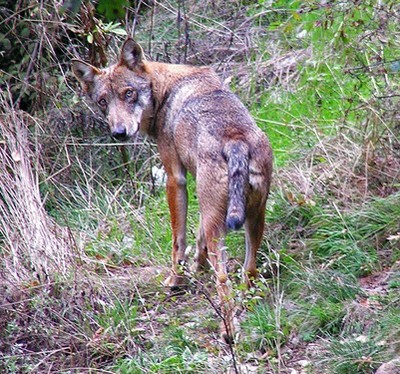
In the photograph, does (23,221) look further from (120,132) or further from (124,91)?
(124,91)

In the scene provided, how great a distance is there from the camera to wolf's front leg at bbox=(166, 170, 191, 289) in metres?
6.66

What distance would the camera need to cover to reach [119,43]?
988cm

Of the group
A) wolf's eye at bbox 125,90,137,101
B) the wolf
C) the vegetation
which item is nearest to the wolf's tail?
the wolf

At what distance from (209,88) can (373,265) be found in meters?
1.85

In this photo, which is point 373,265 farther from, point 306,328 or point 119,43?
point 119,43

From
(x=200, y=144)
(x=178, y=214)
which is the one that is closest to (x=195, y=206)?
(x=178, y=214)

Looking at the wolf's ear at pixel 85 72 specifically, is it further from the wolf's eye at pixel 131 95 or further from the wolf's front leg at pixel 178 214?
the wolf's front leg at pixel 178 214

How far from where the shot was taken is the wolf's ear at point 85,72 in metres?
7.16

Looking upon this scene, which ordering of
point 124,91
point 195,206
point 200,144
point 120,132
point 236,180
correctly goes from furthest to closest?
point 195,206, point 124,91, point 120,132, point 200,144, point 236,180

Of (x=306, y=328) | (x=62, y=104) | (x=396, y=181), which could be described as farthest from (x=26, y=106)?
(x=306, y=328)

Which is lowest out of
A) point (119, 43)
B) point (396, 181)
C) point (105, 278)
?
point (105, 278)

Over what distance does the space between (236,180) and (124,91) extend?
5.72ft

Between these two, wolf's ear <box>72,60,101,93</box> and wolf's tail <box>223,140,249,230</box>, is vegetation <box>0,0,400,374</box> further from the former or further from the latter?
wolf's ear <box>72,60,101,93</box>

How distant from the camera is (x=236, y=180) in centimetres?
557
